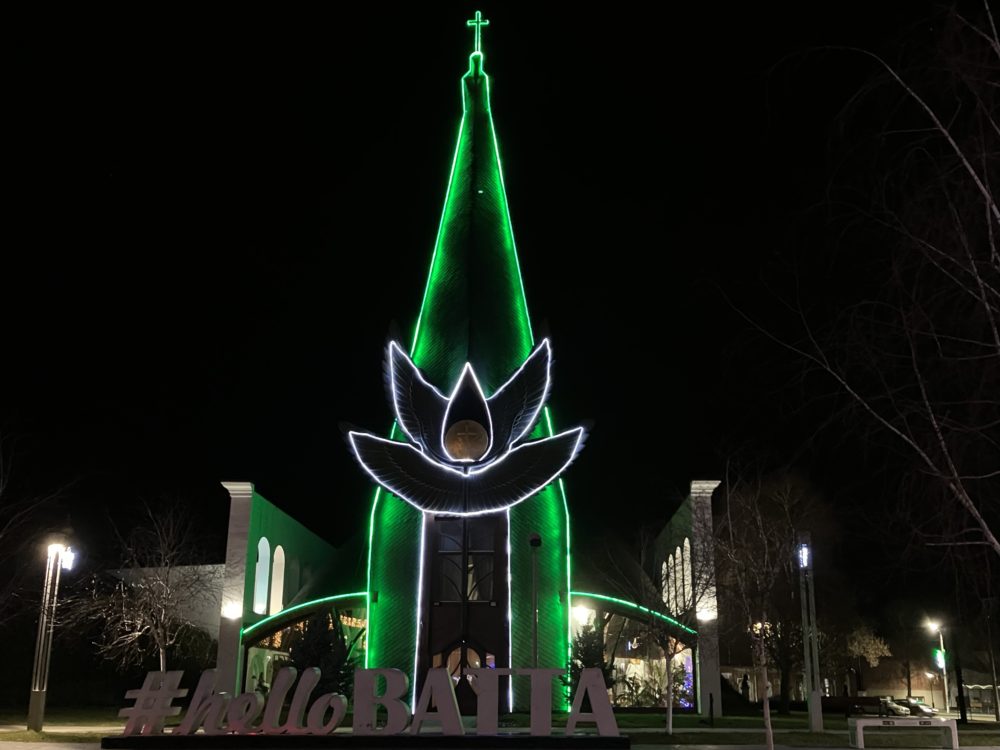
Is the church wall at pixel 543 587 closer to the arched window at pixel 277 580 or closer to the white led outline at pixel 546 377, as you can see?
the white led outline at pixel 546 377

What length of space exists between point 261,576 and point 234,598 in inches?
139

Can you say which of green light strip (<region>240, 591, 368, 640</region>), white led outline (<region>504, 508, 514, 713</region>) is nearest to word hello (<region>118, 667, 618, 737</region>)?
white led outline (<region>504, 508, 514, 713</region>)

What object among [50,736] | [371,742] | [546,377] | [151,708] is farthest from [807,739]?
[50,736]

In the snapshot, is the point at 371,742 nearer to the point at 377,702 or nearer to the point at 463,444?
the point at 377,702

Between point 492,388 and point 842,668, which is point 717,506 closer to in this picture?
point 842,668

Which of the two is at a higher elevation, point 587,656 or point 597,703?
point 587,656

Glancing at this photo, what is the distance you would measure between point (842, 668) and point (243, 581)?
30433 millimetres

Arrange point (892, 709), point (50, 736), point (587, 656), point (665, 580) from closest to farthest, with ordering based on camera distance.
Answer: point (50, 736) → point (587, 656) → point (892, 709) → point (665, 580)

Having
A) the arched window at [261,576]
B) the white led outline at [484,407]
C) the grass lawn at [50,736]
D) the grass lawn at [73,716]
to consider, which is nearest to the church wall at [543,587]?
the white led outline at [484,407]

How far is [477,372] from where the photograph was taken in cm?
3284

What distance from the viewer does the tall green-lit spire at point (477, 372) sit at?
3186 cm

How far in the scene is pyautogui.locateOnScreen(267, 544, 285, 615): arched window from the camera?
4144cm

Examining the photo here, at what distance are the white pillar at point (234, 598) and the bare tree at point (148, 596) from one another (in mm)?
1960

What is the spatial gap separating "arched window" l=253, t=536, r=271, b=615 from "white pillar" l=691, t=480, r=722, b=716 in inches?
642
